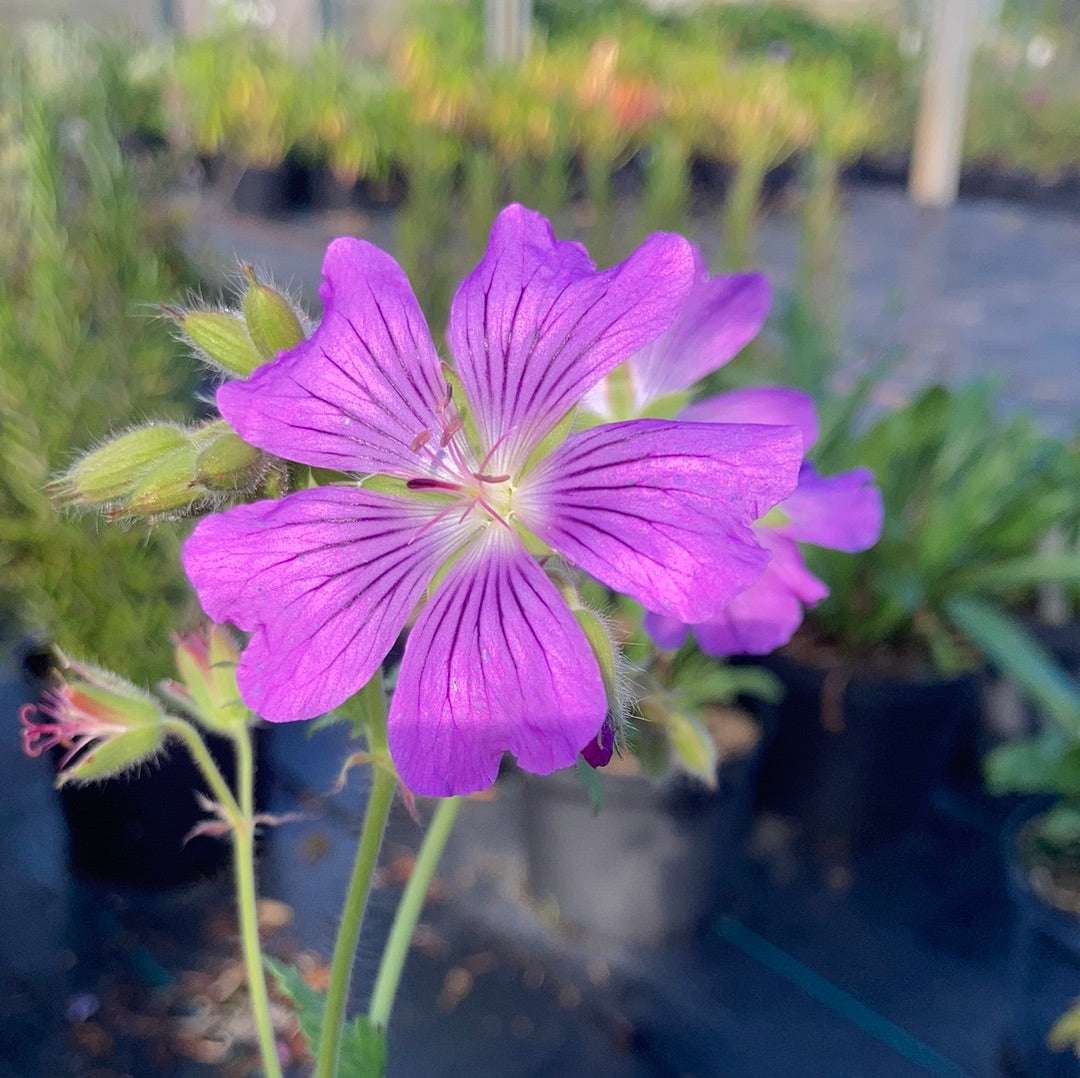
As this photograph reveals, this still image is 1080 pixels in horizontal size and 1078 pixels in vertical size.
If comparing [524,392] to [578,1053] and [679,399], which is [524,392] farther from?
[578,1053]

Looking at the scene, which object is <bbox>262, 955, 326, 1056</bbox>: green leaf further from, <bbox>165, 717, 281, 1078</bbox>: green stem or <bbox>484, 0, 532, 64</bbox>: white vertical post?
<bbox>484, 0, 532, 64</bbox>: white vertical post

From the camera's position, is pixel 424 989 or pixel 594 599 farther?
pixel 424 989

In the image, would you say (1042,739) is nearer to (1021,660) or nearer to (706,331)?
(1021,660)

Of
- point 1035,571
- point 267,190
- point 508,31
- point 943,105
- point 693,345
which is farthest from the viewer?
point 943,105

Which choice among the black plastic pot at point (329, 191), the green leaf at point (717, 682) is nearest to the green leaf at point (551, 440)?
the green leaf at point (717, 682)

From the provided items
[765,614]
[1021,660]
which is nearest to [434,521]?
[765,614]

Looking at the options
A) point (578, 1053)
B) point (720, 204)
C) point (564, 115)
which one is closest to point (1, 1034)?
point (578, 1053)

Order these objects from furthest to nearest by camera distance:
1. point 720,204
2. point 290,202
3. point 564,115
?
point 720,204
point 290,202
point 564,115
